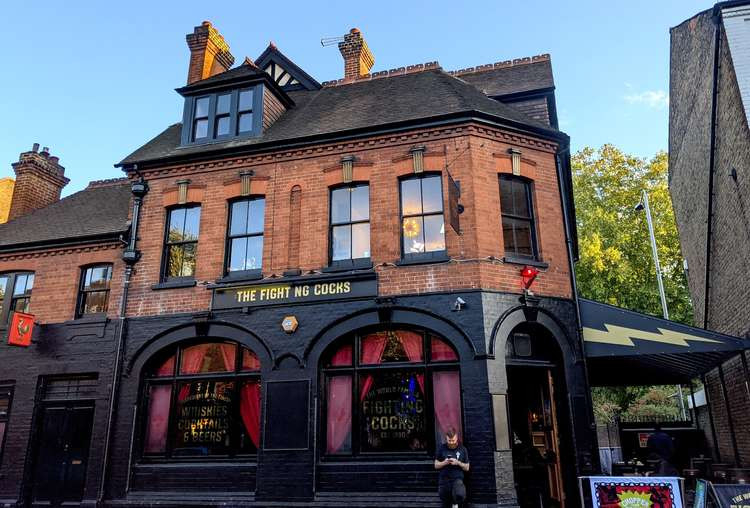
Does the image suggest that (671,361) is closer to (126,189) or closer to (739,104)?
(739,104)

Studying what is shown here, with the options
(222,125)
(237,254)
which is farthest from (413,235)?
(222,125)

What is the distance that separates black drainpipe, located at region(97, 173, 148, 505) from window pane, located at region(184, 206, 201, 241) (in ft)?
4.02

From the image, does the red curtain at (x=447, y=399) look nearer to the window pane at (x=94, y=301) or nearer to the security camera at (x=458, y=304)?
the security camera at (x=458, y=304)

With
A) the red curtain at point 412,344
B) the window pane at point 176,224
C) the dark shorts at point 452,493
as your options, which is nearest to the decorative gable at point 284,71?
the window pane at point 176,224

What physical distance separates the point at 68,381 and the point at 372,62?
12.3 meters

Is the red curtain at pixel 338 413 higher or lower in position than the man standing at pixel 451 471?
higher

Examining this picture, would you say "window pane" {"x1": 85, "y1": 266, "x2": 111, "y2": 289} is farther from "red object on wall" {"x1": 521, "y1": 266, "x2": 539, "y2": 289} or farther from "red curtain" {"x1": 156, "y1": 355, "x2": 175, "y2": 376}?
"red object on wall" {"x1": 521, "y1": 266, "x2": 539, "y2": 289}

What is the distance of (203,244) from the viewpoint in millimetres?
12211

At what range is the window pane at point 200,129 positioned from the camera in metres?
13.6

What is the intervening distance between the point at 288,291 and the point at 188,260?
2883 millimetres

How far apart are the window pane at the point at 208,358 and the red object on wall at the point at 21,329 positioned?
4007 millimetres

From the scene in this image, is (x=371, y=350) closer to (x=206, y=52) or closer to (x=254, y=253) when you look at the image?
(x=254, y=253)

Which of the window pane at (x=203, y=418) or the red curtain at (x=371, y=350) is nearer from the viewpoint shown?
the red curtain at (x=371, y=350)

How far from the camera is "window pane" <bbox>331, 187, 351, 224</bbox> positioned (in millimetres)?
11711
